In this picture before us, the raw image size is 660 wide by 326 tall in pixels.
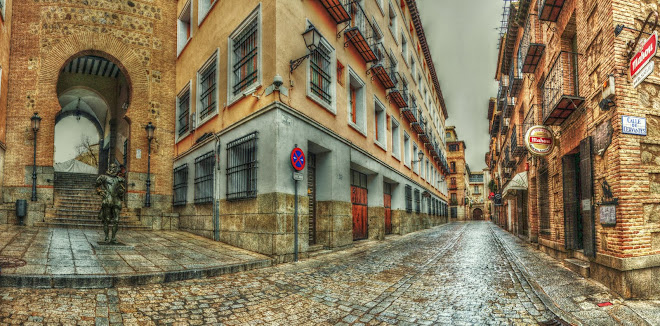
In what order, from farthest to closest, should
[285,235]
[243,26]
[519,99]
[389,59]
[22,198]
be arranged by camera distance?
[389,59]
[519,99]
[22,198]
[243,26]
[285,235]

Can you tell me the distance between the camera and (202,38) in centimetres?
1356

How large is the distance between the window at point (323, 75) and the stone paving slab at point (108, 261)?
16.5ft

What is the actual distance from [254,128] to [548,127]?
25.3 ft

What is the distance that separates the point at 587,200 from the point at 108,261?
8.84 meters

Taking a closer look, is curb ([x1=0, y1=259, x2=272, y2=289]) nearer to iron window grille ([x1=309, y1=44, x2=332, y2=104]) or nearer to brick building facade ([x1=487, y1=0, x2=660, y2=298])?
iron window grille ([x1=309, y1=44, x2=332, y2=104])

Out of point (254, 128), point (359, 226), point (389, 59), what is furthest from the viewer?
point (389, 59)

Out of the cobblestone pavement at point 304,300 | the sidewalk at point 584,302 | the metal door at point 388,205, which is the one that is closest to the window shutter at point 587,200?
the sidewalk at point 584,302

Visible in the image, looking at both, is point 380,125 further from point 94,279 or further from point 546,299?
point 94,279

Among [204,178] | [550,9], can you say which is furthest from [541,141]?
[204,178]

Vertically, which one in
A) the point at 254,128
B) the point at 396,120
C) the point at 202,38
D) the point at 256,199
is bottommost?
the point at 256,199

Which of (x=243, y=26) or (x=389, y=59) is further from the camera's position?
(x=389, y=59)

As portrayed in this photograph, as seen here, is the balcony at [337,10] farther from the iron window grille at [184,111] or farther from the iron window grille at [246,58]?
the iron window grille at [184,111]

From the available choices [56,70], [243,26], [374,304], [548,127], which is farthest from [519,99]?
[56,70]

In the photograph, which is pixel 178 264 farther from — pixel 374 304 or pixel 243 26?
pixel 243 26
